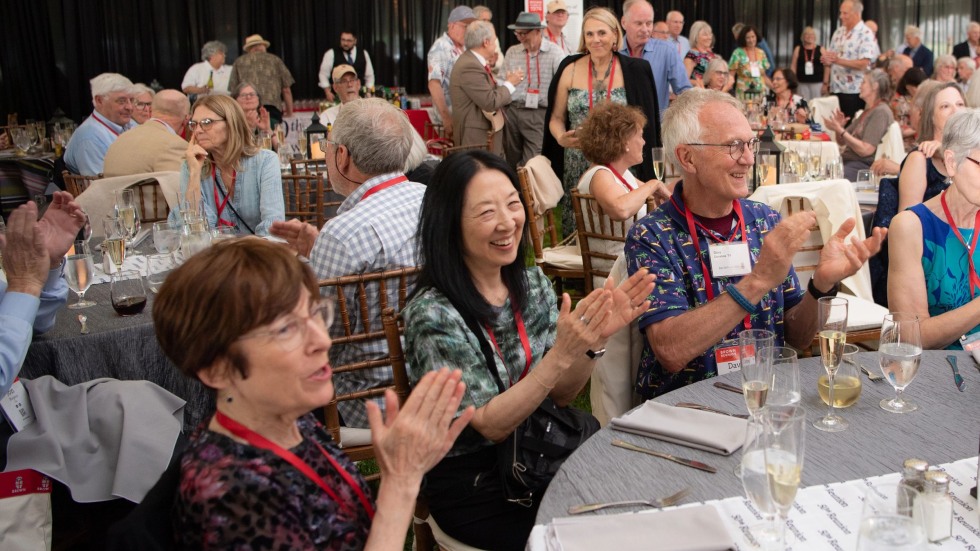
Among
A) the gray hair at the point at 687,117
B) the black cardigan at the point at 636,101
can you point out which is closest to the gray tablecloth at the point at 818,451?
the gray hair at the point at 687,117

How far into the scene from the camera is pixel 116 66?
1124 centimetres

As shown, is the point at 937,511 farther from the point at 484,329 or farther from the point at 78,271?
the point at 78,271

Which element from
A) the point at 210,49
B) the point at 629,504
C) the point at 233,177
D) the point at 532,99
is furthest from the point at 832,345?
the point at 210,49

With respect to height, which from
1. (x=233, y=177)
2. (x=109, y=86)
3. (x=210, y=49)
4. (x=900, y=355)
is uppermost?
(x=210, y=49)

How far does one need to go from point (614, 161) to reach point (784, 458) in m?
3.20

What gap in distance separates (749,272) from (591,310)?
78cm

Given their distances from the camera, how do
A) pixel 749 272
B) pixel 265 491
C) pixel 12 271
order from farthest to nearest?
pixel 749 272
pixel 12 271
pixel 265 491

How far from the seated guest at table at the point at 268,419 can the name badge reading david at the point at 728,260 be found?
1209mm

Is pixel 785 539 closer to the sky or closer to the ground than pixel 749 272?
closer to the ground

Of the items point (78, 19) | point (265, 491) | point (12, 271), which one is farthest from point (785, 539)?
point (78, 19)

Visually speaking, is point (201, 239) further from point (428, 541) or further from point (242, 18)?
point (242, 18)

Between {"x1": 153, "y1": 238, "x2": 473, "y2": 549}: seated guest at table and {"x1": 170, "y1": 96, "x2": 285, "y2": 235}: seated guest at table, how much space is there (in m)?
2.76

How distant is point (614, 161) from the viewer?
14.1 feet

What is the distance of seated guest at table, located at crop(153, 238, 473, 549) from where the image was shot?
1287 mm
